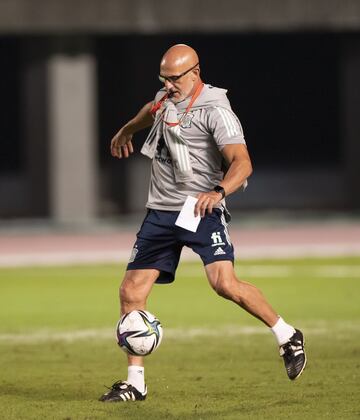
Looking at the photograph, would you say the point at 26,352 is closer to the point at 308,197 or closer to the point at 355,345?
the point at 355,345

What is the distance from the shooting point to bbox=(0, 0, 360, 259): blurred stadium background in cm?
3070

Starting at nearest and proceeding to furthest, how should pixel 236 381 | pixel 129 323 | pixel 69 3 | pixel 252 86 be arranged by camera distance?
pixel 129 323 → pixel 236 381 → pixel 69 3 → pixel 252 86

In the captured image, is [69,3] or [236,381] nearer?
[236,381]

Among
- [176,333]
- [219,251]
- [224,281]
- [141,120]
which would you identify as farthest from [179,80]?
[176,333]

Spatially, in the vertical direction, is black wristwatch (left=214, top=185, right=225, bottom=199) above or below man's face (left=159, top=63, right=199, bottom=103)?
below

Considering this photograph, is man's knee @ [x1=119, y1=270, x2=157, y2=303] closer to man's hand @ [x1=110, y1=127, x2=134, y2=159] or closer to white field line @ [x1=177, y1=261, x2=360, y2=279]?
man's hand @ [x1=110, y1=127, x2=134, y2=159]

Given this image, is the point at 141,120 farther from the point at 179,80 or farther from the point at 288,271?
the point at 288,271

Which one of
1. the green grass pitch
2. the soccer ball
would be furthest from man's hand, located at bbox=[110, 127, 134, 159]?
the green grass pitch

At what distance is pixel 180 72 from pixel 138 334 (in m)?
1.78

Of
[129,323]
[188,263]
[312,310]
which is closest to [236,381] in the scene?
[129,323]

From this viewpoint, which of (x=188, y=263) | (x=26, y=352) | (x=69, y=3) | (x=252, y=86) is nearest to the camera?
(x=26, y=352)

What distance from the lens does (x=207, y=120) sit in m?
9.93

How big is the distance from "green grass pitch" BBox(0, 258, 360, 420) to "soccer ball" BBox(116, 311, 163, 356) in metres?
0.39

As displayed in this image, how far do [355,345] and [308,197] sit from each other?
2162 cm
